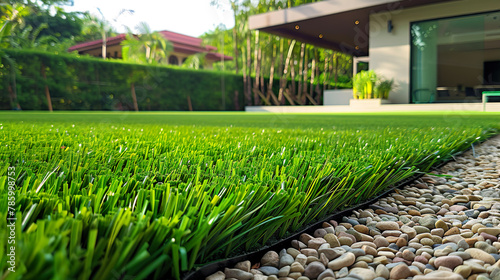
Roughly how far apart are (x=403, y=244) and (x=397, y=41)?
11194mm

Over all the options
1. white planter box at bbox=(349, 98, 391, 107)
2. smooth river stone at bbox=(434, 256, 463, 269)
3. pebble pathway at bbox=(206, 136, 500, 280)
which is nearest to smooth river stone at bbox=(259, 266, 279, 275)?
pebble pathway at bbox=(206, 136, 500, 280)

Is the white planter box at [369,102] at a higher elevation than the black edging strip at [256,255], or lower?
higher

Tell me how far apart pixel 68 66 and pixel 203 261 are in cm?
1308

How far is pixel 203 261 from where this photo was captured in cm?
66

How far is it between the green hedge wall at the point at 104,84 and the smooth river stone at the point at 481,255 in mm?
11669

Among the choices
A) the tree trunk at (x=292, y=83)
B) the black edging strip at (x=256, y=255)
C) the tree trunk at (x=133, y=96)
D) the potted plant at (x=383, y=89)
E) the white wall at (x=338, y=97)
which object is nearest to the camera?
the black edging strip at (x=256, y=255)

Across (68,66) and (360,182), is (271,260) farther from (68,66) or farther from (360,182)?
(68,66)

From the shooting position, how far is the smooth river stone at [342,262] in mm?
750

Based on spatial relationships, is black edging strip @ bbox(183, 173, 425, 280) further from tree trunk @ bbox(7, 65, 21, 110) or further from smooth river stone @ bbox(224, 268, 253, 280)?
tree trunk @ bbox(7, 65, 21, 110)

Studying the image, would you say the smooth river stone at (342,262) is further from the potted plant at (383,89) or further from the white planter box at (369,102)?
the potted plant at (383,89)

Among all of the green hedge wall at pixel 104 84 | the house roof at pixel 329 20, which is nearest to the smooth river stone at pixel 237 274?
the house roof at pixel 329 20

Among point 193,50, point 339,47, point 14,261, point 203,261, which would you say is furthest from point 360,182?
point 193,50

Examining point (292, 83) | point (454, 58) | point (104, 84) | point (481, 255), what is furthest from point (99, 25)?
point (292, 83)

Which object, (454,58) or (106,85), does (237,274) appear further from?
(106,85)
